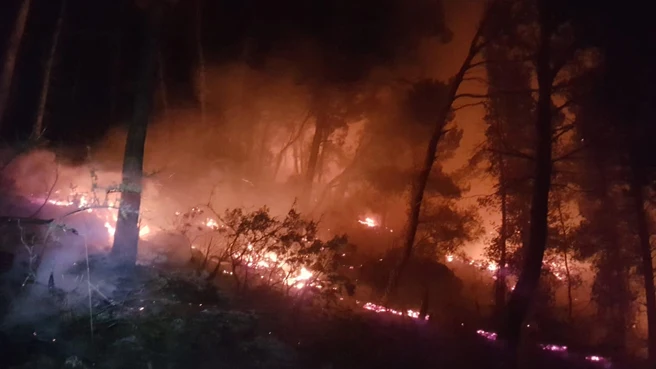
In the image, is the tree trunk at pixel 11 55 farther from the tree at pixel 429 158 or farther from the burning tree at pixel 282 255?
the tree at pixel 429 158

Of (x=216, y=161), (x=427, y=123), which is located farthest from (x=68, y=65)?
(x=427, y=123)

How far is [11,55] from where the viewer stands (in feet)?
47.7

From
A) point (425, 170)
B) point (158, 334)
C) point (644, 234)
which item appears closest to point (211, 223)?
point (425, 170)

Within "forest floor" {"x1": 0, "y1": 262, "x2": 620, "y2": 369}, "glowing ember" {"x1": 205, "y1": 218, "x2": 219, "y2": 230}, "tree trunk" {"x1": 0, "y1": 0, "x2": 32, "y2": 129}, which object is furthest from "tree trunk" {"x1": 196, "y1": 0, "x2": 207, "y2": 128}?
"forest floor" {"x1": 0, "y1": 262, "x2": 620, "y2": 369}

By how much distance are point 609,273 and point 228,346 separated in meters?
17.3

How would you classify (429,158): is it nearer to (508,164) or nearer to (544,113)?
(544,113)

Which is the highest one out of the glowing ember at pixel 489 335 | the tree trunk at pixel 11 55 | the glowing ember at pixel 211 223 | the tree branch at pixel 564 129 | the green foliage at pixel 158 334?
the tree trunk at pixel 11 55

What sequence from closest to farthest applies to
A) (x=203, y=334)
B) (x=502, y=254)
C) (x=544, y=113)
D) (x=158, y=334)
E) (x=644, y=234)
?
(x=158, y=334) < (x=203, y=334) < (x=544, y=113) < (x=644, y=234) < (x=502, y=254)

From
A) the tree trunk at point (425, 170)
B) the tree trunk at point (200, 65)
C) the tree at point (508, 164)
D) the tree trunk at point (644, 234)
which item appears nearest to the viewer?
the tree trunk at point (425, 170)

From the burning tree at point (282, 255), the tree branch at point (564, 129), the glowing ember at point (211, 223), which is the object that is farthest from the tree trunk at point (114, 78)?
the tree branch at point (564, 129)

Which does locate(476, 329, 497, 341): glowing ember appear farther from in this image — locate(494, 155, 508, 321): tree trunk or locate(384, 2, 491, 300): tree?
locate(494, 155, 508, 321): tree trunk

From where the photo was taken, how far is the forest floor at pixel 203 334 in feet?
22.3

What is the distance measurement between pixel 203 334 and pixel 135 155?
4.88 meters

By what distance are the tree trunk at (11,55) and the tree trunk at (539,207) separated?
41.9ft
